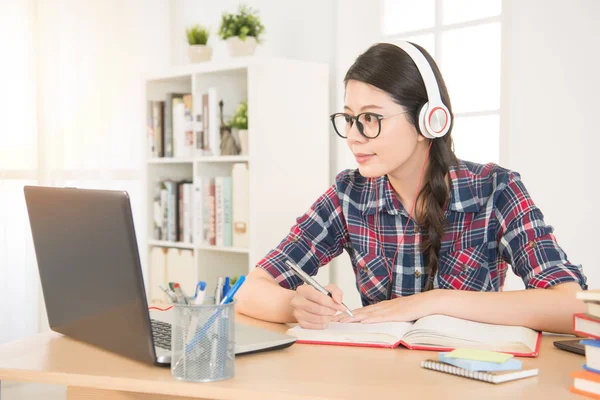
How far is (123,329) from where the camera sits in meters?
1.11

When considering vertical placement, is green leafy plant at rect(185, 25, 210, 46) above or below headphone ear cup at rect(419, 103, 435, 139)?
above

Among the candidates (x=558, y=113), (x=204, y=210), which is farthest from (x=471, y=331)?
(x=204, y=210)

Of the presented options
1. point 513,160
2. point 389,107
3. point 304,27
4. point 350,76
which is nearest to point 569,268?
point 389,107

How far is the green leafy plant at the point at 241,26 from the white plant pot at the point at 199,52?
0.20m

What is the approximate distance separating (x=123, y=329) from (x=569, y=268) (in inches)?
36.3

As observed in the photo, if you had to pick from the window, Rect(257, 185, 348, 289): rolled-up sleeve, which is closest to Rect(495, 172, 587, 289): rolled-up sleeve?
Rect(257, 185, 348, 289): rolled-up sleeve

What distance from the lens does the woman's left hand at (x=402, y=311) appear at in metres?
1.38

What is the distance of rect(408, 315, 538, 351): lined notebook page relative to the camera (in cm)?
124

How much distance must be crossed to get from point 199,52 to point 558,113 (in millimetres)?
1729

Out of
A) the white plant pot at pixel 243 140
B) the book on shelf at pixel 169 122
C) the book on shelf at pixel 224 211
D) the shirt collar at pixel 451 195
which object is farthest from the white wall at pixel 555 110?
the book on shelf at pixel 169 122

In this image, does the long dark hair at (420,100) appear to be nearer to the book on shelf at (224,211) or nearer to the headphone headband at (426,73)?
the headphone headband at (426,73)

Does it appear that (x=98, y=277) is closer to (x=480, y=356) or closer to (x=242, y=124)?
(x=480, y=356)

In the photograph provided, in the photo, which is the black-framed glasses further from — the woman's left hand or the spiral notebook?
the spiral notebook

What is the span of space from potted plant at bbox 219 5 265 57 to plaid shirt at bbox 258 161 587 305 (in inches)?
62.4
